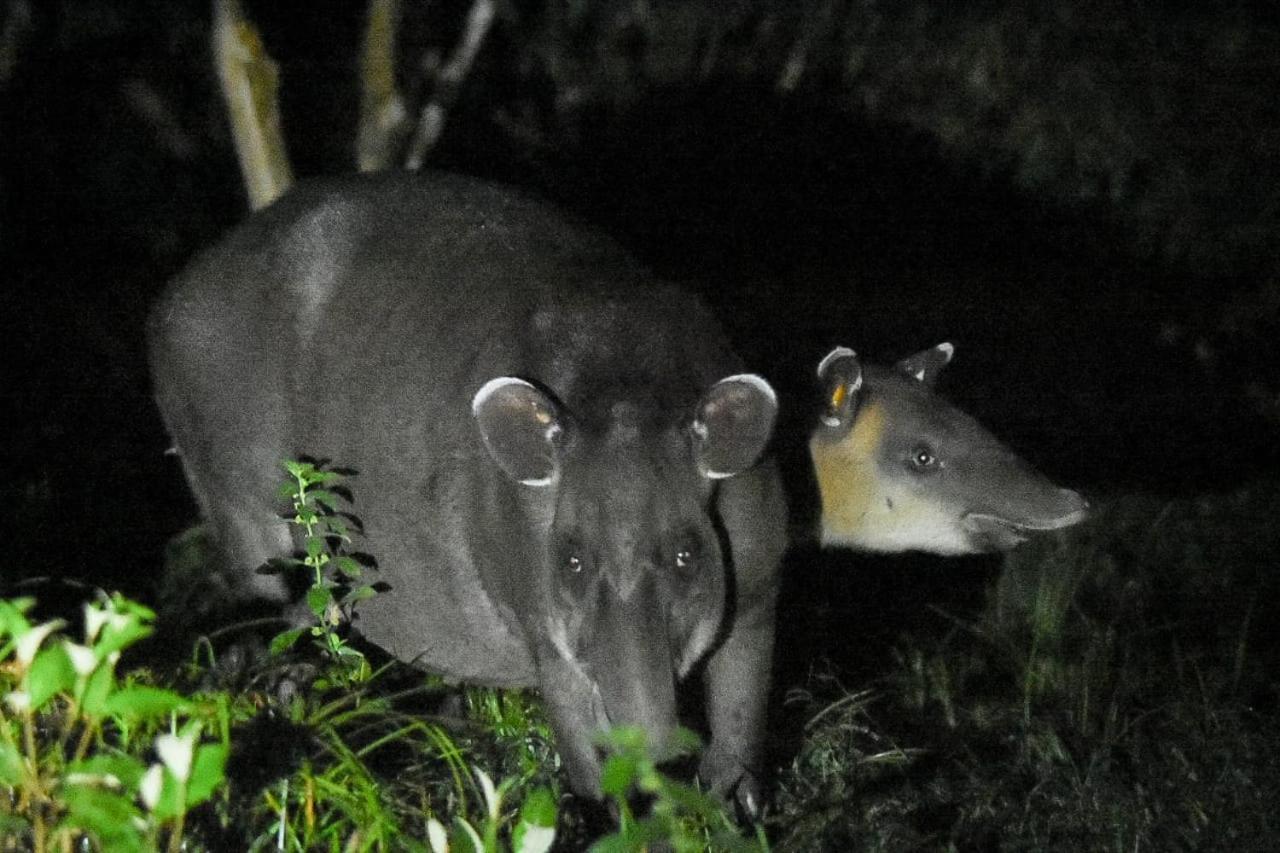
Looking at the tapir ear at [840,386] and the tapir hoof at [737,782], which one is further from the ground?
the tapir ear at [840,386]

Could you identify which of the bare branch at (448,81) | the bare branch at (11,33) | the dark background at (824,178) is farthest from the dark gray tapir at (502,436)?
the dark background at (824,178)

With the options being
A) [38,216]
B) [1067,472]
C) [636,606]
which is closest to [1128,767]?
[636,606]

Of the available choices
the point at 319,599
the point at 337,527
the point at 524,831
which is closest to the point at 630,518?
the point at 524,831

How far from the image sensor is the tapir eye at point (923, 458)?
6488mm

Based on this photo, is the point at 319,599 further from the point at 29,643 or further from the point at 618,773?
the point at 618,773

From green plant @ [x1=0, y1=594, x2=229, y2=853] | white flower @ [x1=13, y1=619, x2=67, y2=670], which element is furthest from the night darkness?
white flower @ [x1=13, y1=619, x2=67, y2=670]

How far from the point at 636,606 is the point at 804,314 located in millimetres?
6596

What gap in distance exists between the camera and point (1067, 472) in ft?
32.9

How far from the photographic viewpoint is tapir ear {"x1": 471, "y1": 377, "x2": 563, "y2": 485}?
15.6 ft

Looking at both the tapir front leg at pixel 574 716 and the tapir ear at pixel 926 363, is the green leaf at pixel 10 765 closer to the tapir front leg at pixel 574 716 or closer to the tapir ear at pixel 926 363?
the tapir front leg at pixel 574 716

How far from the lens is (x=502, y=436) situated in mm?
4777

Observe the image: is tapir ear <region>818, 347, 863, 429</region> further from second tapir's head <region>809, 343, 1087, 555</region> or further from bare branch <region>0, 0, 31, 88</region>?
bare branch <region>0, 0, 31, 88</region>

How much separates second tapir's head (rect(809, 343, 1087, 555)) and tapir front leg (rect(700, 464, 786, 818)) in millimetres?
1262

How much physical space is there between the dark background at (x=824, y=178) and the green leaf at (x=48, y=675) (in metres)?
5.98
